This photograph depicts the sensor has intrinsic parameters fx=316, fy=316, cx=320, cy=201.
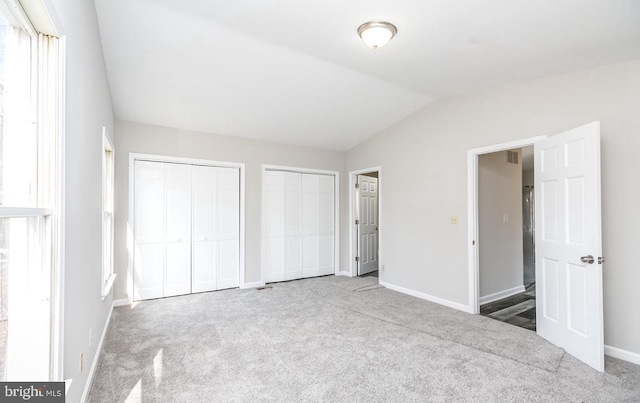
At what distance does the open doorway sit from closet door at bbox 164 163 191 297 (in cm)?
407

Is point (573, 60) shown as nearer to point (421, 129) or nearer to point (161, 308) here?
point (421, 129)

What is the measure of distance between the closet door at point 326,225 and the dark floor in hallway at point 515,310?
2711 millimetres

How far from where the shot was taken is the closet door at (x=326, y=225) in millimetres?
5898

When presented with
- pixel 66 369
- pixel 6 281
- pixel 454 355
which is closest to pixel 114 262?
pixel 66 369

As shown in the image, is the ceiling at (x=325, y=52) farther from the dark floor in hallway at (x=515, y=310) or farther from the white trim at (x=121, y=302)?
the dark floor in hallway at (x=515, y=310)

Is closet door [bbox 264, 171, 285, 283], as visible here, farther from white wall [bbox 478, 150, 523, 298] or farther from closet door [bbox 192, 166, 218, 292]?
white wall [bbox 478, 150, 523, 298]

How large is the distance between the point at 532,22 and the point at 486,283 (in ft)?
10.7

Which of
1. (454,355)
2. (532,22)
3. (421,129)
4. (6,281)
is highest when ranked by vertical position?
(532,22)

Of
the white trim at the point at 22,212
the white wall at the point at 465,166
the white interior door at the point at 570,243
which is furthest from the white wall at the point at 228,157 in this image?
the white interior door at the point at 570,243

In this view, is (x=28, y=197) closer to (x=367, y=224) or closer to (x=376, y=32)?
(x=376, y=32)

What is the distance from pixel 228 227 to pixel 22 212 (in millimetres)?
3803

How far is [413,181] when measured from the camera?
4680 millimetres

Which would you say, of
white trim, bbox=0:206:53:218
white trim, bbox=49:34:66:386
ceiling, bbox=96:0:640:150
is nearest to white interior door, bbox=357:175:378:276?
ceiling, bbox=96:0:640:150

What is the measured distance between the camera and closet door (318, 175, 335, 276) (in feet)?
19.4
